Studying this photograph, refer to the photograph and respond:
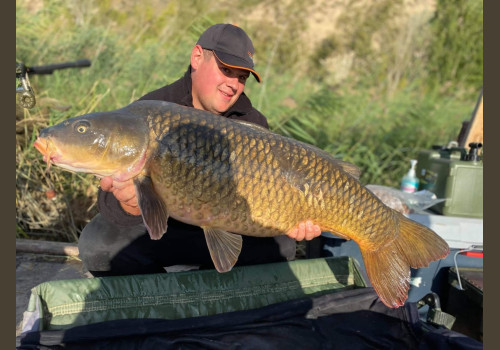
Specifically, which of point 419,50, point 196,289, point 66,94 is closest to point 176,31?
point 66,94

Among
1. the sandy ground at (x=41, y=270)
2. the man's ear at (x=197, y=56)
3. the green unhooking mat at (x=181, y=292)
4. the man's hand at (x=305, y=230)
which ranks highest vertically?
the man's ear at (x=197, y=56)

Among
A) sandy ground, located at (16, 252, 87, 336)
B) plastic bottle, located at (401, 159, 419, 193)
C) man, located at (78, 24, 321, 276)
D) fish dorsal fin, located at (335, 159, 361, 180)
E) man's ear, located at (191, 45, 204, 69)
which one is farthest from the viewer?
plastic bottle, located at (401, 159, 419, 193)

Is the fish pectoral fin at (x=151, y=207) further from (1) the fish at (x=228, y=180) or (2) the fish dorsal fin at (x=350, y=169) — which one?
(2) the fish dorsal fin at (x=350, y=169)

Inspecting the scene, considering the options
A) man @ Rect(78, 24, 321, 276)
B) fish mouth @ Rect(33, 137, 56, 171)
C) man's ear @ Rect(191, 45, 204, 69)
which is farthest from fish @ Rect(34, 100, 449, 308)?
man's ear @ Rect(191, 45, 204, 69)

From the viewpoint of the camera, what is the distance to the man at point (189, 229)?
1.74 m

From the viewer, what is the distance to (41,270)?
2.23 m

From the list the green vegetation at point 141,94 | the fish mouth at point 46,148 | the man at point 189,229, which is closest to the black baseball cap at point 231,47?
the man at point 189,229

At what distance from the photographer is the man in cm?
174

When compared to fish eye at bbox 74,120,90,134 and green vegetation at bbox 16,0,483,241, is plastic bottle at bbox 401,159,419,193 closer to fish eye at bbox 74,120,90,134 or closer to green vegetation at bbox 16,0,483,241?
green vegetation at bbox 16,0,483,241

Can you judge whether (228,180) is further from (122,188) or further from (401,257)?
(401,257)

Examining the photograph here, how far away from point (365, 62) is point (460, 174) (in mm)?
8584

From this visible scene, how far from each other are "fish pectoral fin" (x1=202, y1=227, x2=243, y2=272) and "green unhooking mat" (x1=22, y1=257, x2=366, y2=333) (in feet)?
0.65

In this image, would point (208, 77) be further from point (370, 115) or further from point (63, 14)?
point (63, 14)

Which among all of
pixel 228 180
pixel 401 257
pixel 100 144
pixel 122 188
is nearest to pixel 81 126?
pixel 100 144
